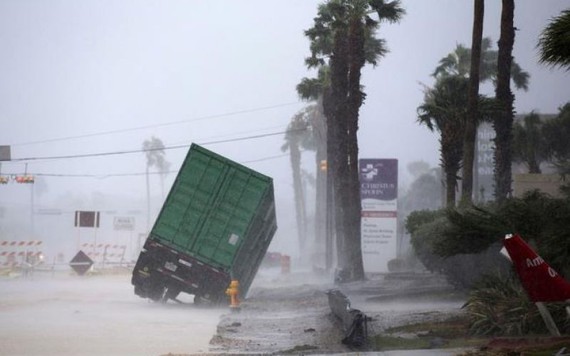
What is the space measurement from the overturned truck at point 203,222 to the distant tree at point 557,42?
13.2 metres

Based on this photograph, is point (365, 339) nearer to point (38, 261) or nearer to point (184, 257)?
point (184, 257)

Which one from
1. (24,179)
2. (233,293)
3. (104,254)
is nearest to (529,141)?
(233,293)

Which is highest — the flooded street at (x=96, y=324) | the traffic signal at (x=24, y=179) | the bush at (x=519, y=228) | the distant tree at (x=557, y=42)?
the traffic signal at (x=24, y=179)

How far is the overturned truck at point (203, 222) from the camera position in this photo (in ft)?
77.4

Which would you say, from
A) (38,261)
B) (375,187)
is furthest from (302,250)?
(375,187)

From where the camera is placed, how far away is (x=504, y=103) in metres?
26.0

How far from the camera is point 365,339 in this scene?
13508 millimetres

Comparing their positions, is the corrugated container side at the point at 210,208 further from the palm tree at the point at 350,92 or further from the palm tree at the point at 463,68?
the palm tree at the point at 463,68

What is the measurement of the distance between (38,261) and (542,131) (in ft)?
94.5

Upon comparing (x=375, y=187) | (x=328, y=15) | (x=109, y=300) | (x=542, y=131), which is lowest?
(x=109, y=300)

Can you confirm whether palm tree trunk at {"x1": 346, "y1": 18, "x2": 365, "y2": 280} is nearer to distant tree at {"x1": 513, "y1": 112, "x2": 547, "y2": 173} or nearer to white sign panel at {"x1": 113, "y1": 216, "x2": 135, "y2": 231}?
distant tree at {"x1": 513, "y1": 112, "x2": 547, "y2": 173}

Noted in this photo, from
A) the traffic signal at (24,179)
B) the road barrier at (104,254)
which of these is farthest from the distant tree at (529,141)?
the traffic signal at (24,179)

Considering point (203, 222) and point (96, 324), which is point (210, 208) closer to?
point (203, 222)

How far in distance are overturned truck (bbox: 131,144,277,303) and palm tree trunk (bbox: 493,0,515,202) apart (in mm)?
7838
